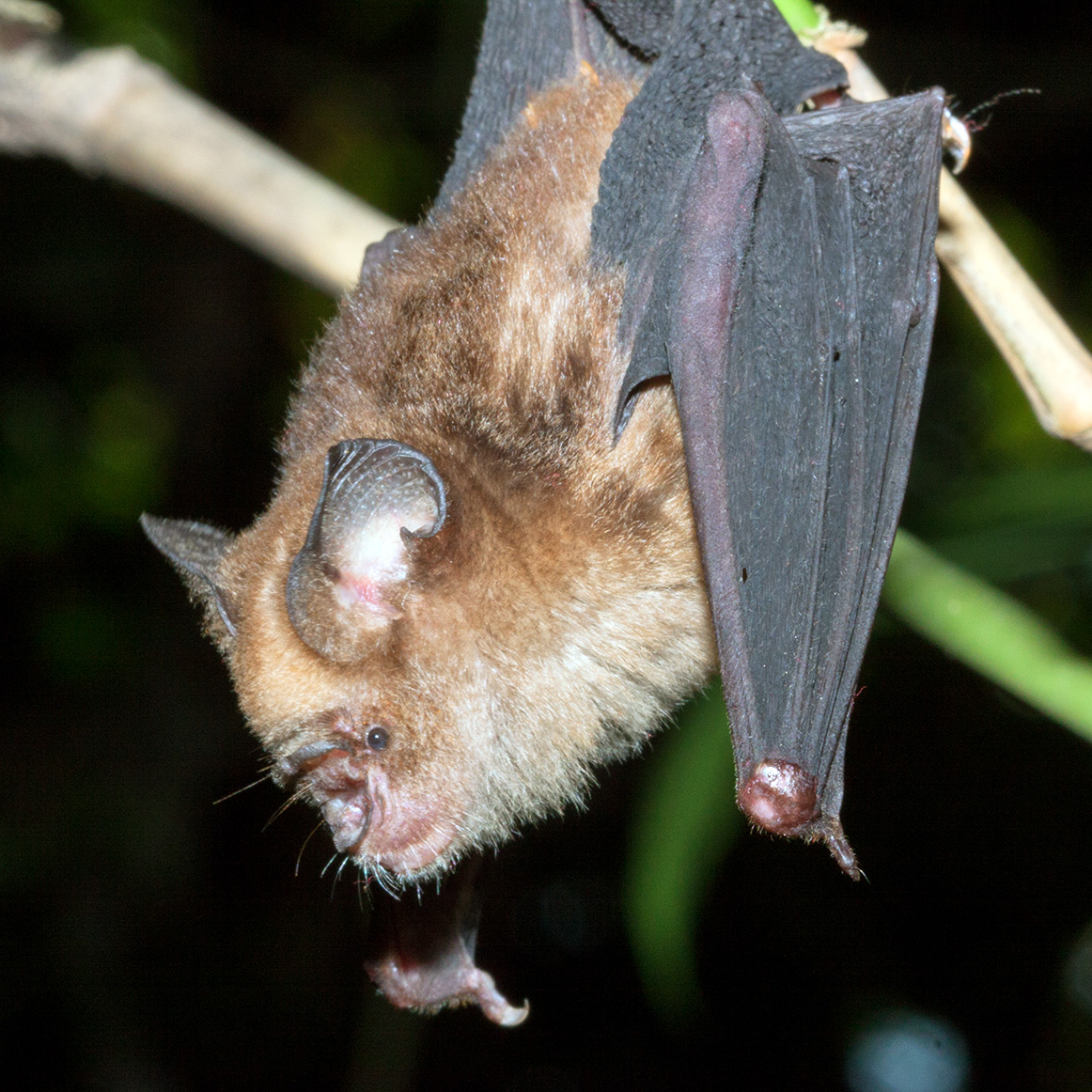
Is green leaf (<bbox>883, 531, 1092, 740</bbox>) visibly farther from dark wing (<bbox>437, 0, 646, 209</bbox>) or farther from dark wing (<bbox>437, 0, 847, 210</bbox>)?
dark wing (<bbox>437, 0, 646, 209</bbox>)

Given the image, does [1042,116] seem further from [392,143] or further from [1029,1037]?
[1029,1037]

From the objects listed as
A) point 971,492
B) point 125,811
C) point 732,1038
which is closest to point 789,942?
point 732,1038

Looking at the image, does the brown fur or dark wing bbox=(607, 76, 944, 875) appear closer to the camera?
dark wing bbox=(607, 76, 944, 875)

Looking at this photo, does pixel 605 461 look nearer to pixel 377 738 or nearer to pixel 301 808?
pixel 377 738

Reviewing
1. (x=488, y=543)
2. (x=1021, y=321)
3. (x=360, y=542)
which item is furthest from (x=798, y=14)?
(x=360, y=542)

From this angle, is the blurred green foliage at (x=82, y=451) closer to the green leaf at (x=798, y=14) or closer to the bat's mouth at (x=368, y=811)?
the bat's mouth at (x=368, y=811)

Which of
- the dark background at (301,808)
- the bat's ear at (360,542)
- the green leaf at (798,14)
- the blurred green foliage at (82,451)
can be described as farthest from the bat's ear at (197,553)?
the blurred green foliage at (82,451)

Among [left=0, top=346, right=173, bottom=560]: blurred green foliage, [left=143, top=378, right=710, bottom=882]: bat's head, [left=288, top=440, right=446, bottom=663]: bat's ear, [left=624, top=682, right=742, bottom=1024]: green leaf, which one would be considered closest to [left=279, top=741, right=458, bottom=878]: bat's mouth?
[left=143, top=378, right=710, bottom=882]: bat's head
